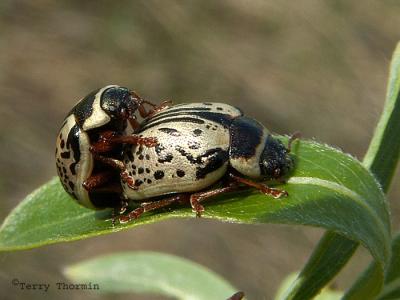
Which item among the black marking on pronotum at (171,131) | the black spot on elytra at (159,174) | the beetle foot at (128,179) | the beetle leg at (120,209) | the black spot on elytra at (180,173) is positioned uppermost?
the black marking on pronotum at (171,131)

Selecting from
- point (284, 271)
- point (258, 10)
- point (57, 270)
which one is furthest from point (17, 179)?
point (258, 10)

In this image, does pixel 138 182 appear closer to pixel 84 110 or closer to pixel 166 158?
pixel 166 158

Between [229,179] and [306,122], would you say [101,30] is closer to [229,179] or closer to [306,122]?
[306,122]

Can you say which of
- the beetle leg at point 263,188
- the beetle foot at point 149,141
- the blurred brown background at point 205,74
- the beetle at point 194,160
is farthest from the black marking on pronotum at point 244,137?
the blurred brown background at point 205,74

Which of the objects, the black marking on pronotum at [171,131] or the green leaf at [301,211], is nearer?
the green leaf at [301,211]

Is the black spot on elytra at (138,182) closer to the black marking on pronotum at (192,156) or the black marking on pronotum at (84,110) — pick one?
the black marking on pronotum at (192,156)

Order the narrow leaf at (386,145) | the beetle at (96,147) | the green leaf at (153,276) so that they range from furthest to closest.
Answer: the green leaf at (153,276) → the beetle at (96,147) → the narrow leaf at (386,145)
